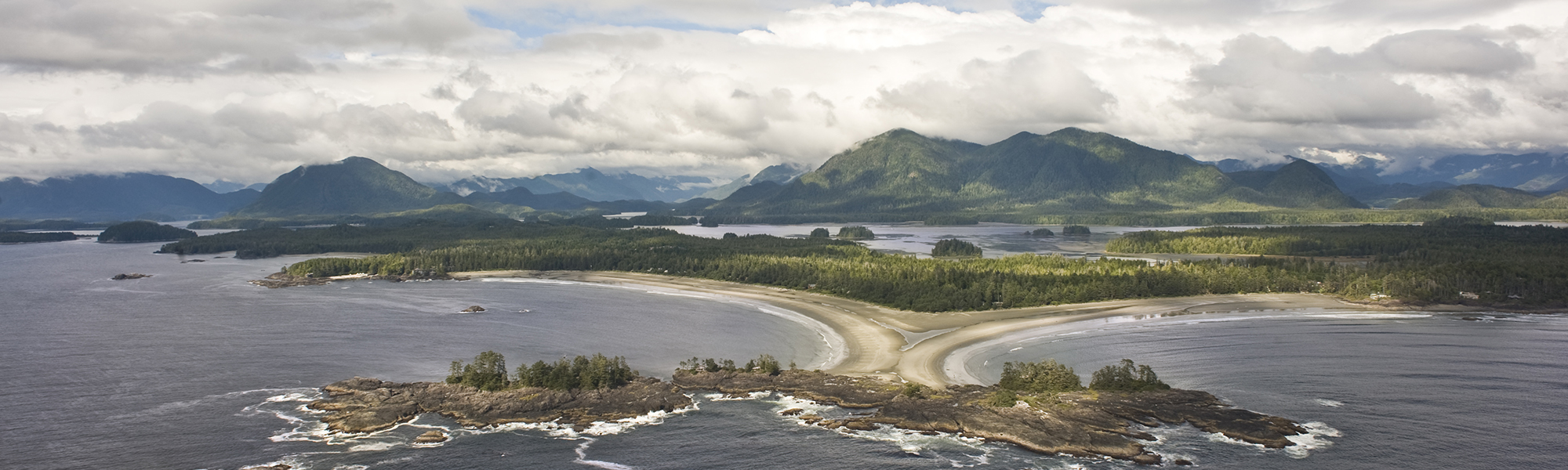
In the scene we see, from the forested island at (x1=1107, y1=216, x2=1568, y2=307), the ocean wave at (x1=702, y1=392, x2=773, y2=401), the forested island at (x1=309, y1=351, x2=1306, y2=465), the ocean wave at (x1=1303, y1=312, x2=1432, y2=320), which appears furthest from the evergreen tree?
the forested island at (x1=1107, y1=216, x2=1568, y2=307)

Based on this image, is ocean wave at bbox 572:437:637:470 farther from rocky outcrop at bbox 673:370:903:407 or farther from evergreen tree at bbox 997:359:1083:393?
evergreen tree at bbox 997:359:1083:393

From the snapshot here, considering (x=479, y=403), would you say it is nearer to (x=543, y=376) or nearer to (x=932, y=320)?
(x=543, y=376)

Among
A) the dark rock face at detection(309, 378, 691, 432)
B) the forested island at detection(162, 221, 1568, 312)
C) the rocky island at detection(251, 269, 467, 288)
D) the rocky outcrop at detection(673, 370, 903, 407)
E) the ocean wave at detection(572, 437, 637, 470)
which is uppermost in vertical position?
the forested island at detection(162, 221, 1568, 312)

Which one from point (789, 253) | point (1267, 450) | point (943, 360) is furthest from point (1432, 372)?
point (789, 253)

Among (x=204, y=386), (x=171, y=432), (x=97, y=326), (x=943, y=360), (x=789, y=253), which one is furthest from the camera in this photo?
(x=789, y=253)

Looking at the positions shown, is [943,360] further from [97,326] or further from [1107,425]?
[97,326]

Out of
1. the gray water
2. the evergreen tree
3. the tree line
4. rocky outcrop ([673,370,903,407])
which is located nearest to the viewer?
the gray water
